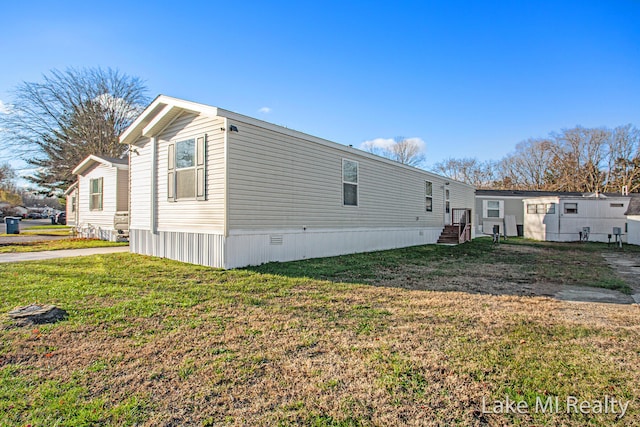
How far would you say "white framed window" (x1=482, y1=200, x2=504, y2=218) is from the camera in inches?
861

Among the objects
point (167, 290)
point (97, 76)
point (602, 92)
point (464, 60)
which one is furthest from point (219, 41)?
point (97, 76)

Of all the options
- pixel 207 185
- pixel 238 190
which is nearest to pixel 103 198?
pixel 207 185

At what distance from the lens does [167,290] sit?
5074 millimetres

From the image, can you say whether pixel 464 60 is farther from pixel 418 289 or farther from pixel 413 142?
pixel 413 142

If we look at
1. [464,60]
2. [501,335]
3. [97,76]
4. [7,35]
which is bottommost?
[501,335]

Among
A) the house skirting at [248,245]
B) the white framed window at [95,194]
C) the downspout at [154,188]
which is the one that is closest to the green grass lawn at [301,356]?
the house skirting at [248,245]

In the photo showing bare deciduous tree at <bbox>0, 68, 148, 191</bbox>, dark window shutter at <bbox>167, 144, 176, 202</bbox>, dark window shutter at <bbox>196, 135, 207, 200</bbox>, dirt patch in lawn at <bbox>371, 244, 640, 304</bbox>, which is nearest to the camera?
dirt patch in lawn at <bbox>371, 244, 640, 304</bbox>

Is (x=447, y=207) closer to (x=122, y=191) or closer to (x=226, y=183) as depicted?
(x=226, y=183)

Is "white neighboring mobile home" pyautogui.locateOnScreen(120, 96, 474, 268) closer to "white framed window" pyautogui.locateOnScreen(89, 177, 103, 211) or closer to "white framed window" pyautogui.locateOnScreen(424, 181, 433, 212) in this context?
"white framed window" pyautogui.locateOnScreen(424, 181, 433, 212)

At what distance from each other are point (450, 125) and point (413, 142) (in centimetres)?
1533

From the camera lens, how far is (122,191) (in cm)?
1239

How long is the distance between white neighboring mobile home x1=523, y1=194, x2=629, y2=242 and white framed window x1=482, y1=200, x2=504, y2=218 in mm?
3741

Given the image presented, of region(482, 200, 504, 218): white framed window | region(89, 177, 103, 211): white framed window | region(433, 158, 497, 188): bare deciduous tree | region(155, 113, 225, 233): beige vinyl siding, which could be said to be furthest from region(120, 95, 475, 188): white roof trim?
region(433, 158, 497, 188): bare deciduous tree

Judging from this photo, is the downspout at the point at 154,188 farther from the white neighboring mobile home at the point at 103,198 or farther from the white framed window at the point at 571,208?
the white framed window at the point at 571,208
